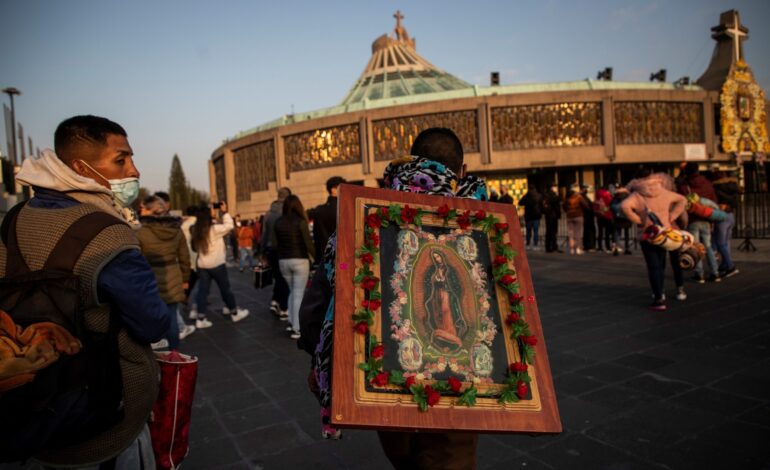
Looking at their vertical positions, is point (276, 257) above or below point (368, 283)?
below

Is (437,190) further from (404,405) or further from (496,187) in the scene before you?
(496,187)

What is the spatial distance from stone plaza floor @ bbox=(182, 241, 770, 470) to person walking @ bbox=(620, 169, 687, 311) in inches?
20.0

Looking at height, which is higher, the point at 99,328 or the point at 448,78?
the point at 448,78

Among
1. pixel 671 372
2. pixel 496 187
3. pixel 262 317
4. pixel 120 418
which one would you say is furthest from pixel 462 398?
pixel 496 187

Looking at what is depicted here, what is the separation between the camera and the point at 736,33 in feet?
118

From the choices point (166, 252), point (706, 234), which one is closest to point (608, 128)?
point (706, 234)

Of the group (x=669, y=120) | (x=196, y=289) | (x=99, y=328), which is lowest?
(x=196, y=289)

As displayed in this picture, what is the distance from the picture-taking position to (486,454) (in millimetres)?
3188

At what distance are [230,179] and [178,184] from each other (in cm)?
5640

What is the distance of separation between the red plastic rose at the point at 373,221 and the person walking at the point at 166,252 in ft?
12.5

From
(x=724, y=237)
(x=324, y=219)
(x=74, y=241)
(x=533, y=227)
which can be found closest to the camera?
(x=74, y=241)

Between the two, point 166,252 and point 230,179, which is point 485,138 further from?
point 166,252

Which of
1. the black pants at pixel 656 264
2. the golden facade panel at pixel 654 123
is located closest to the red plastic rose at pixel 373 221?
the black pants at pixel 656 264

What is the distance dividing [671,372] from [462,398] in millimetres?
3578
